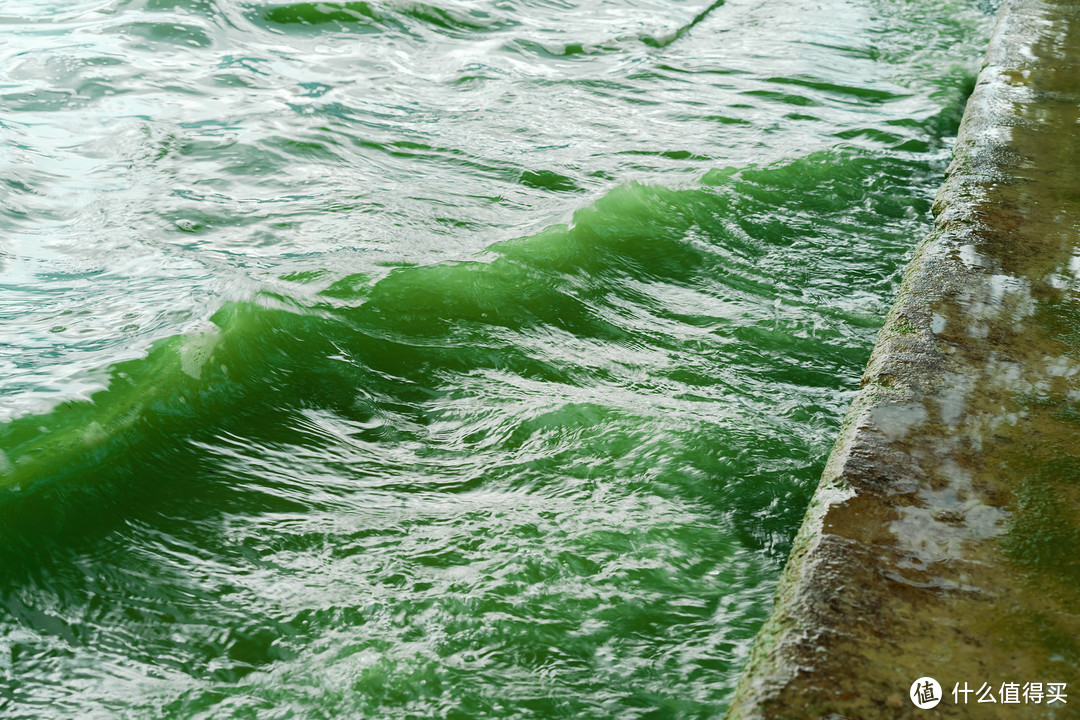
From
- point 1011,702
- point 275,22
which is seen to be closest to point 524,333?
point 1011,702

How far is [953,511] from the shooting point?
233 centimetres

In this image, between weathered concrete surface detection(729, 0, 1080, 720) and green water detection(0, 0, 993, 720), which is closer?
weathered concrete surface detection(729, 0, 1080, 720)

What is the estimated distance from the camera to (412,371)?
3812mm

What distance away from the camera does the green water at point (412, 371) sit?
8.09 feet

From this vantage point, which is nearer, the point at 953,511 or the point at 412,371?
the point at 953,511

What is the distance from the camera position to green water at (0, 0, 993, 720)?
2.47m

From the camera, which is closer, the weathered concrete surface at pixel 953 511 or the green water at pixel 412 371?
the weathered concrete surface at pixel 953 511

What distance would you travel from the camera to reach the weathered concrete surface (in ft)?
6.15

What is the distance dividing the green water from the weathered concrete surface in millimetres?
486

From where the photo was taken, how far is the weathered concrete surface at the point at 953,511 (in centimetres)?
187

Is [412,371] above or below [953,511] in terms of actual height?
below

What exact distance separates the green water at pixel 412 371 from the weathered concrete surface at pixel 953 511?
0.49 metres

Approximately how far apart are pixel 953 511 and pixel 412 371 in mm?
2256

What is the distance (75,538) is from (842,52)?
893cm
